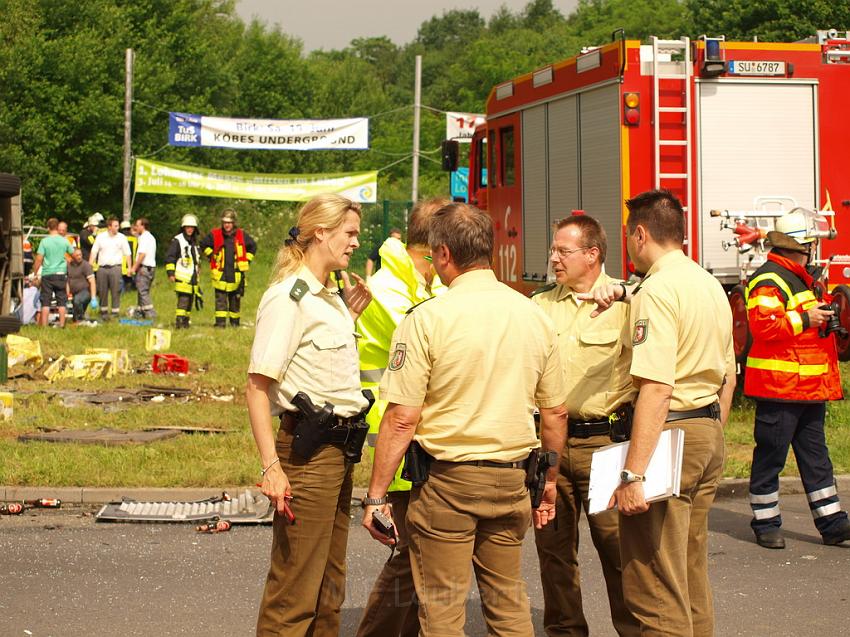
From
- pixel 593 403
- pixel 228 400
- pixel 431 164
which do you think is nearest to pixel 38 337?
pixel 228 400

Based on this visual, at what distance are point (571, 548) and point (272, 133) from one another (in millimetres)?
22516

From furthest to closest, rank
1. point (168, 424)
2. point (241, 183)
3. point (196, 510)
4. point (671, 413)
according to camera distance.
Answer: point (241, 183) → point (168, 424) → point (196, 510) → point (671, 413)

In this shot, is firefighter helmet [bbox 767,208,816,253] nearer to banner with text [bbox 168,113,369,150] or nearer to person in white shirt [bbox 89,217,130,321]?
person in white shirt [bbox 89,217,130,321]

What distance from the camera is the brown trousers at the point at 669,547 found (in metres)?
4.44

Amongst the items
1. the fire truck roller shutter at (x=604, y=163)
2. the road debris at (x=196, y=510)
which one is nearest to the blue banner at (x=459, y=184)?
the fire truck roller shutter at (x=604, y=163)

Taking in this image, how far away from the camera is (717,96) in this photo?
38.7 feet

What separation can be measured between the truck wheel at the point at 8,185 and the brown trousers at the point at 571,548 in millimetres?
6464

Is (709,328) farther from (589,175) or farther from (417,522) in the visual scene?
(589,175)

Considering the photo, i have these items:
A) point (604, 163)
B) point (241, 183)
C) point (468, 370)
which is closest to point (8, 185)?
point (604, 163)

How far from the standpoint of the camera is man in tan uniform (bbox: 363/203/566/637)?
412 cm

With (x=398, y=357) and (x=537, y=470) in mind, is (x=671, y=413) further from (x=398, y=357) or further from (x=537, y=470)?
(x=398, y=357)

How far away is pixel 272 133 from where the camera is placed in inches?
1056

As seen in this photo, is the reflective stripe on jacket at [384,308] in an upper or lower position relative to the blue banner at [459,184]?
lower

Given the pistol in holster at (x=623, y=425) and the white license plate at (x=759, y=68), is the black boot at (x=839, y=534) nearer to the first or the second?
the pistol in holster at (x=623, y=425)
